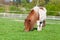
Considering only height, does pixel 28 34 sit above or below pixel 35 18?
below

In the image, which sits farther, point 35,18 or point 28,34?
point 35,18

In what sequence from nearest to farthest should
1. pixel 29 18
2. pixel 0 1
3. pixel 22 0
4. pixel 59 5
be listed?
1. pixel 29 18
2. pixel 59 5
3. pixel 22 0
4. pixel 0 1

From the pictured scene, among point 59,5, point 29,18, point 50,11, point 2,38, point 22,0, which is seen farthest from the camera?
point 22,0

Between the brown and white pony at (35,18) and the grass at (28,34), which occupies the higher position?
the brown and white pony at (35,18)

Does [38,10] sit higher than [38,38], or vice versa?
[38,10]

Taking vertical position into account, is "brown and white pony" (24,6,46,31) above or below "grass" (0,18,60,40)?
above

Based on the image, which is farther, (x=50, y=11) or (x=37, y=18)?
(x=50, y=11)

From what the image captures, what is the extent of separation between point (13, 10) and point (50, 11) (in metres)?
5.38

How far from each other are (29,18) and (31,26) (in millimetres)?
420

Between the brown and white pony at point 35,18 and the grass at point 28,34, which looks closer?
the grass at point 28,34

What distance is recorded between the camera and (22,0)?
36.5 m

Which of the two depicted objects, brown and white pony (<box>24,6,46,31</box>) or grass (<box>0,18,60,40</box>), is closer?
grass (<box>0,18,60,40</box>)

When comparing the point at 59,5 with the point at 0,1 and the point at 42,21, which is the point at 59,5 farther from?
the point at 42,21

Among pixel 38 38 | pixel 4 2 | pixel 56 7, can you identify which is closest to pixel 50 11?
pixel 56 7
